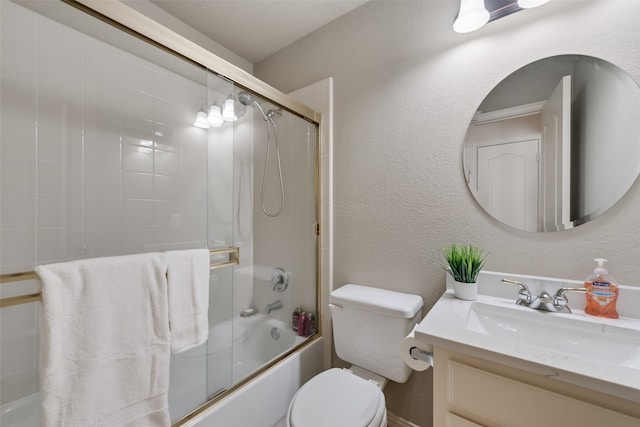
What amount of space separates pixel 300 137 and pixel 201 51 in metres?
0.71

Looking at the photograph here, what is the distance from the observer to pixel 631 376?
499 mm

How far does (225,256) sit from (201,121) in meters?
0.84

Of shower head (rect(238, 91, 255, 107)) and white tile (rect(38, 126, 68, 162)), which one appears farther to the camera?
shower head (rect(238, 91, 255, 107))

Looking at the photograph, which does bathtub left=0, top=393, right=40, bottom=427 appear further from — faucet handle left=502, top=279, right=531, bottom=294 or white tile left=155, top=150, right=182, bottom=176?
faucet handle left=502, top=279, right=531, bottom=294

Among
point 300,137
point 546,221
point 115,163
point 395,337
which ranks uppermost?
point 300,137

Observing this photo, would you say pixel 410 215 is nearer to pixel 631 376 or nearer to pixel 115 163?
pixel 631 376

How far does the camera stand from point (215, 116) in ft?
4.30

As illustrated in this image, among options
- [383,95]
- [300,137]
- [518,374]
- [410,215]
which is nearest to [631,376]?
[518,374]

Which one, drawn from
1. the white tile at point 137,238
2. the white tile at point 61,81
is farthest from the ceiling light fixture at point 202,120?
the white tile at point 137,238

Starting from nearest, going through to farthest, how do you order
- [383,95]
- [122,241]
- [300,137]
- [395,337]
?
[395,337], [122,241], [383,95], [300,137]

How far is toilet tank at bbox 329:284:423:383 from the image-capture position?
1132 mm

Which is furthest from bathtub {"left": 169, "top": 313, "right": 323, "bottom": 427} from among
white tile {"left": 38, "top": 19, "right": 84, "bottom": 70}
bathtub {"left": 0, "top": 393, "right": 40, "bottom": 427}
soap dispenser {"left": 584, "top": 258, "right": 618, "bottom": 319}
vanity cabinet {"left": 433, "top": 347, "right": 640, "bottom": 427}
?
white tile {"left": 38, "top": 19, "right": 84, "bottom": 70}

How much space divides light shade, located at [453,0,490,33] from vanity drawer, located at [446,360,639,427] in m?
1.29

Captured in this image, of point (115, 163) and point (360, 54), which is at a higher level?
point (360, 54)
